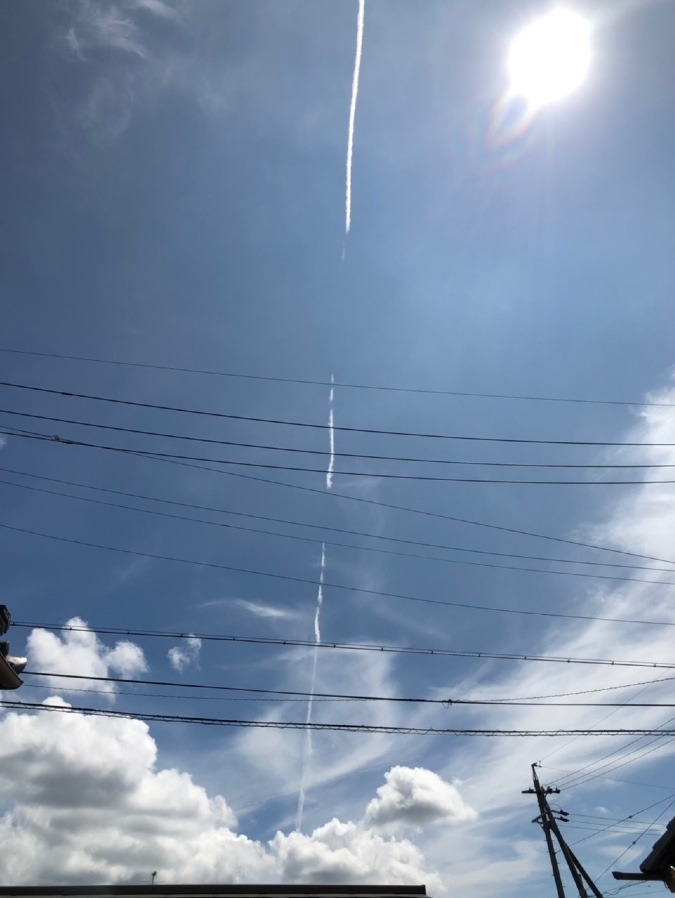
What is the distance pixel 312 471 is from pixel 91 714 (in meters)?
6.94

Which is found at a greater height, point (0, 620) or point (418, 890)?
point (0, 620)

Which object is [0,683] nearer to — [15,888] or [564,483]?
[15,888]

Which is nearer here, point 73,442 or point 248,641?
point 73,442

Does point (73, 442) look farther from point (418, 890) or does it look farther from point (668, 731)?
point (668, 731)

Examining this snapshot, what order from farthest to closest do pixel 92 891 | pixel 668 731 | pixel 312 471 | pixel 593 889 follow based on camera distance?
pixel 593 889 < pixel 668 731 < pixel 312 471 < pixel 92 891

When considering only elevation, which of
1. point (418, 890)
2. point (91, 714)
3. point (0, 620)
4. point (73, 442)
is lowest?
point (418, 890)

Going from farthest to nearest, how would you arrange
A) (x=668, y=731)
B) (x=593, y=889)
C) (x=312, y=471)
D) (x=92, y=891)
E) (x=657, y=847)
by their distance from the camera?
(x=593, y=889) < (x=668, y=731) < (x=312, y=471) < (x=92, y=891) < (x=657, y=847)

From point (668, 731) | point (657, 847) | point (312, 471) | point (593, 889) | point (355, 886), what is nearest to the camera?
point (657, 847)

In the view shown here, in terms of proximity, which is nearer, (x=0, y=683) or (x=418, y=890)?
(x=0, y=683)

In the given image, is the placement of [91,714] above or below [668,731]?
above

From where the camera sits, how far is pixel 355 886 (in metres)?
11.2

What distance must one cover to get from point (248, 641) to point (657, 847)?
806 centimetres

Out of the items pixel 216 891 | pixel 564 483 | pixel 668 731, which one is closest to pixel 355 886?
pixel 216 891

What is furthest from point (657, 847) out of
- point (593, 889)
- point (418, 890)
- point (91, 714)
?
point (593, 889)
